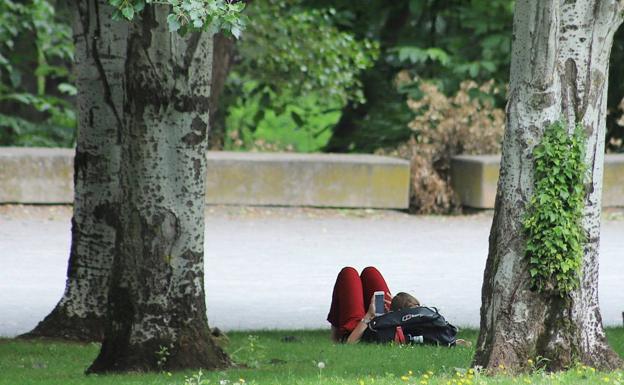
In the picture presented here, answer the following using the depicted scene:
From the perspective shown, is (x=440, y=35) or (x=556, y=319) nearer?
(x=556, y=319)

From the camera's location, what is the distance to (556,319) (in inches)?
249

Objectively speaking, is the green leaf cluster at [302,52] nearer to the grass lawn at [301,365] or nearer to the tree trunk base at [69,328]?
the grass lawn at [301,365]

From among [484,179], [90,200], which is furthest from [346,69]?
[90,200]

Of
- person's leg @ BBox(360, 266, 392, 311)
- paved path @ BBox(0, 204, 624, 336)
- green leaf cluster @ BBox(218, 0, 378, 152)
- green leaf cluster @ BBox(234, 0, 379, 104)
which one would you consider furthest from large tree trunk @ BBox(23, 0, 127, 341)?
green leaf cluster @ BBox(234, 0, 379, 104)

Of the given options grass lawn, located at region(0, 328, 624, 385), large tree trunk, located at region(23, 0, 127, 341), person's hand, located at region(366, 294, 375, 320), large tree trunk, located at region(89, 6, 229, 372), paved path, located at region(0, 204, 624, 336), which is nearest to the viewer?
grass lawn, located at region(0, 328, 624, 385)

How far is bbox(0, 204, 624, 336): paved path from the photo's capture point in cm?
1005

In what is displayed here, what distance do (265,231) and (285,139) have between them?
13259mm

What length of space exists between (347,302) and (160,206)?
194 cm

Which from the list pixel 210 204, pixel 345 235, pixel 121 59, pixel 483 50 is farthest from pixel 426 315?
pixel 483 50

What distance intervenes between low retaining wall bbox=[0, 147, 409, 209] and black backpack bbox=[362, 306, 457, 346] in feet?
25.4

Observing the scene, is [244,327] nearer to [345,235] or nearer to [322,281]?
[322,281]

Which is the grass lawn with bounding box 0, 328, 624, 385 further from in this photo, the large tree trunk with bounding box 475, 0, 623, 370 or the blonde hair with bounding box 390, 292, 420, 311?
the blonde hair with bounding box 390, 292, 420, 311

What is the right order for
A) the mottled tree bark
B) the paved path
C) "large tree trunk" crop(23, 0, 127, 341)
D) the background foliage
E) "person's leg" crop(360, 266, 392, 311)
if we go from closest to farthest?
1. "large tree trunk" crop(23, 0, 127, 341)
2. "person's leg" crop(360, 266, 392, 311)
3. the paved path
4. the mottled tree bark
5. the background foliage

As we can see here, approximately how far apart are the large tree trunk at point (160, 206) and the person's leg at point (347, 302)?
5.10 feet
